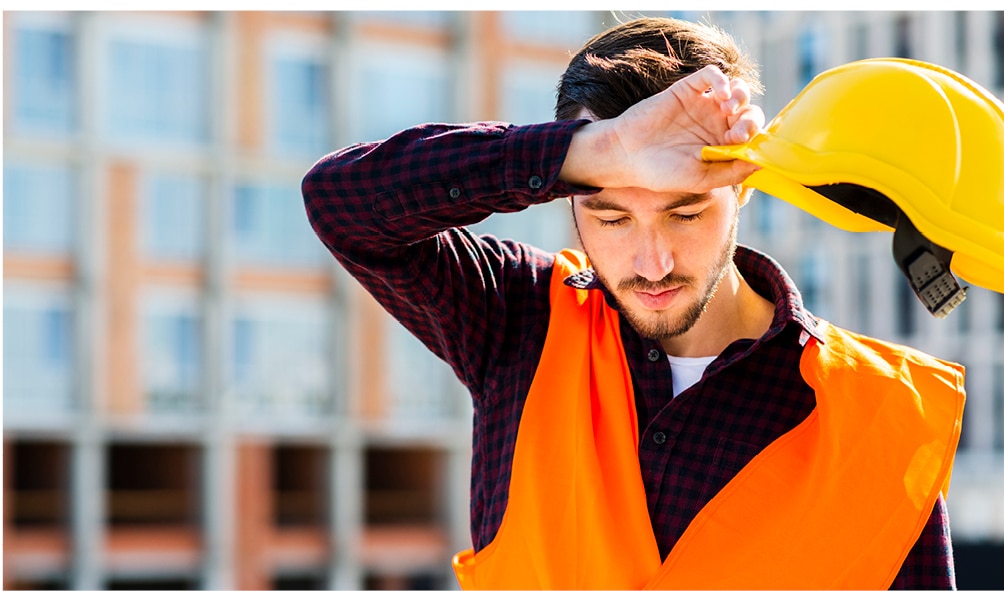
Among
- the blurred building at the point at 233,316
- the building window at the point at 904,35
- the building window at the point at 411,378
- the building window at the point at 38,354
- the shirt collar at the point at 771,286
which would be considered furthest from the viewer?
the building window at the point at 904,35

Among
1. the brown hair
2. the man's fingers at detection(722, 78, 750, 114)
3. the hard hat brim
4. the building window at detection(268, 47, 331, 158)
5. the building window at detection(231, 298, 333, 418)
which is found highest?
the building window at detection(268, 47, 331, 158)

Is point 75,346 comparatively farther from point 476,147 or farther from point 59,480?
point 476,147

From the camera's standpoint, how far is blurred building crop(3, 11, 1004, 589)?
66.3 ft

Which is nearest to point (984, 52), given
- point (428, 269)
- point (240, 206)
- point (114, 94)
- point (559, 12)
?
point (559, 12)

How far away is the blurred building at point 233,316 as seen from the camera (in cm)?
2022

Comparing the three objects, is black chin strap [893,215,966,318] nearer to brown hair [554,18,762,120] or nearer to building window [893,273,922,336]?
brown hair [554,18,762,120]

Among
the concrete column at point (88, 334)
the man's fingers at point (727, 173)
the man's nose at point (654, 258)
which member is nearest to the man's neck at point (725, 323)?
the man's nose at point (654, 258)

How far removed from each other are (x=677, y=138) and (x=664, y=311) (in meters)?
0.37

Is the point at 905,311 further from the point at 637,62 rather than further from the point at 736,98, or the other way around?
the point at 736,98

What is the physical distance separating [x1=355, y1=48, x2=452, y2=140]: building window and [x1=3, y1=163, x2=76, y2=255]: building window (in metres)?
4.72

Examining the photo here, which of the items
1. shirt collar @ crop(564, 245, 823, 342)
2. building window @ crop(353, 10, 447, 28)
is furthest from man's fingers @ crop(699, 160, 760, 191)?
building window @ crop(353, 10, 447, 28)

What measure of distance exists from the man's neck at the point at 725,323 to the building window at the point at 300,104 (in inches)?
763

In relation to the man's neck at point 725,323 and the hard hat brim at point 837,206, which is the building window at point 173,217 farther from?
the hard hat brim at point 837,206

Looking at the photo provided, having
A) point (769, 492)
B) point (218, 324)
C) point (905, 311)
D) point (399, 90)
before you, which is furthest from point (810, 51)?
point (769, 492)
